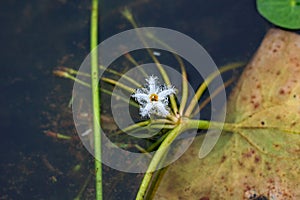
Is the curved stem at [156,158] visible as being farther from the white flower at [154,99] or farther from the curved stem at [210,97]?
the curved stem at [210,97]

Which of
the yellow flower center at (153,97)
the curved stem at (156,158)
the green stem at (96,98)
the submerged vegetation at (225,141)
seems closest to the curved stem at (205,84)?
the submerged vegetation at (225,141)

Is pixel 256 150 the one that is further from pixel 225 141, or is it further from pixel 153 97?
pixel 153 97

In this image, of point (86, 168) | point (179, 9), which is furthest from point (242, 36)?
point (86, 168)

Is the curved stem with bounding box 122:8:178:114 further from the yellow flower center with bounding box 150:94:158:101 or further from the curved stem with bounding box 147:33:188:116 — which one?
the yellow flower center with bounding box 150:94:158:101

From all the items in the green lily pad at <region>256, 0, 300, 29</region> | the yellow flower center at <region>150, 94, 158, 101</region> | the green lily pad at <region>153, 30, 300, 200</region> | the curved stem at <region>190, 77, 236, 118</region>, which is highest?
the green lily pad at <region>256, 0, 300, 29</region>

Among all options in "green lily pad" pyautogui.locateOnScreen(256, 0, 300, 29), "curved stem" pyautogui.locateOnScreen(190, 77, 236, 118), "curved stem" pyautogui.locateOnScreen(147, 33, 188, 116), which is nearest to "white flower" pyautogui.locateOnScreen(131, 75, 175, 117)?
"curved stem" pyautogui.locateOnScreen(147, 33, 188, 116)

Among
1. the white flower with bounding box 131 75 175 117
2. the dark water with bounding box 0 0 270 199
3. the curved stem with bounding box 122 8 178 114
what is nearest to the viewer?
the white flower with bounding box 131 75 175 117
